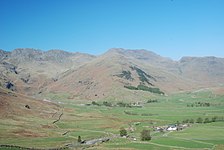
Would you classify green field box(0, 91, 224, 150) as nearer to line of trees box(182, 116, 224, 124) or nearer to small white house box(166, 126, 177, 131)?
line of trees box(182, 116, 224, 124)

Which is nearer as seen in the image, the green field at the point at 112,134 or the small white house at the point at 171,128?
the green field at the point at 112,134

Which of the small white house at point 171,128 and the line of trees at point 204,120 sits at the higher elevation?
the line of trees at point 204,120

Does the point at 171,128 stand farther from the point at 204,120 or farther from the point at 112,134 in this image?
the point at 112,134

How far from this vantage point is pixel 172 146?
112 metres

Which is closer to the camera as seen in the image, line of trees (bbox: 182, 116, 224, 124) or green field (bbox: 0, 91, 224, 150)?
green field (bbox: 0, 91, 224, 150)

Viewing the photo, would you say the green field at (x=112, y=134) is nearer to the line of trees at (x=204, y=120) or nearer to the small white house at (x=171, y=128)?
the line of trees at (x=204, y=120)

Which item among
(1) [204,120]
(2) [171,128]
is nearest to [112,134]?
(2) [171,128]

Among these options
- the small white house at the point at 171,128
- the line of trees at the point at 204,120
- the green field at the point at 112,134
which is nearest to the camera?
the green field at the point at 112,134

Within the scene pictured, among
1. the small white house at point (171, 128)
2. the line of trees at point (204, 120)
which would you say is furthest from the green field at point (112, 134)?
the small white house at point (171, 128)

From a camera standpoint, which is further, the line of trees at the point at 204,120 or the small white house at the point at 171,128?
the line of trees at the point at 204,120

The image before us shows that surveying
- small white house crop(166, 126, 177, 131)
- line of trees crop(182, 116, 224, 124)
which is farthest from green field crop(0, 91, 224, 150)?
small white house crop(166, 126, 177, 131)

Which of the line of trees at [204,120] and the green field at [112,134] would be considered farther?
the line of trees at [204,120]

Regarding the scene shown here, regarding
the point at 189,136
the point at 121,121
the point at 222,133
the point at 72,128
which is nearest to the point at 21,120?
the point at 72,128

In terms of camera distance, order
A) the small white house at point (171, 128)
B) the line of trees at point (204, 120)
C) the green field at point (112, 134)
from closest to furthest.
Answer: the green field at point (112, 134) < the small white house at point (171, 128) < the line of trees at point (204, 120)
